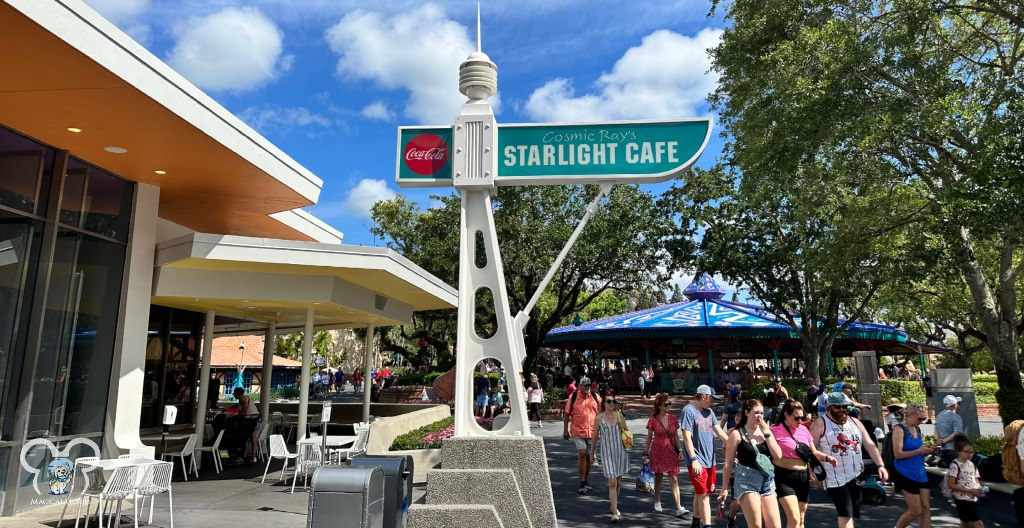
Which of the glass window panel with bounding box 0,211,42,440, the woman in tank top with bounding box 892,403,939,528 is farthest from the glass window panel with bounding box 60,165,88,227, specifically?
the woman in tank top with bounding box 892,403,939,528


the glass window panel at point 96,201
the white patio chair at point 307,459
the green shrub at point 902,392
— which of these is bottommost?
the white patio chair at point 307,459

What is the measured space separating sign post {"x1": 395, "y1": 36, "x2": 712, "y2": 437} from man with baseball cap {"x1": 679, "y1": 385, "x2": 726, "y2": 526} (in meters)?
2.16

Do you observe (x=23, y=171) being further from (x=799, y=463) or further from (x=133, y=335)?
(x=799, y=463)

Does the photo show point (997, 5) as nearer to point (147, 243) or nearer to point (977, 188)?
point (977, 188)

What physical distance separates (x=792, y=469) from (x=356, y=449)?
7447 mm

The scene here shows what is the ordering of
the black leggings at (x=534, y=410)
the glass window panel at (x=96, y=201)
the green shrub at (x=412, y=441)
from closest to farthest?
1. the glass window panel at (x=96, y=201)
2. the green shrub at (x=412, y=441)
3. the black leggings at (x=534, y=410)

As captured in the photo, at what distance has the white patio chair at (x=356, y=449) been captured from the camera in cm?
1079

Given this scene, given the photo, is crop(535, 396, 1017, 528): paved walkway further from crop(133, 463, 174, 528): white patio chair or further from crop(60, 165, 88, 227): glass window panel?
crop(60, 165, 88, 227): glass window panel

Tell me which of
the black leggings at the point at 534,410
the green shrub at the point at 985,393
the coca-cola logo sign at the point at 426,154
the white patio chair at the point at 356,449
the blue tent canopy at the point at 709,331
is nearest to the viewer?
the coca-cola logo sign at the point at 426,154

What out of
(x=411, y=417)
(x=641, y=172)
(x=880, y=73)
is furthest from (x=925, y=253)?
(x=411, y=417)

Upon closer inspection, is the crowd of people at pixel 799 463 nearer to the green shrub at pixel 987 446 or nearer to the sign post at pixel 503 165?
the sign post at pixel 503 165

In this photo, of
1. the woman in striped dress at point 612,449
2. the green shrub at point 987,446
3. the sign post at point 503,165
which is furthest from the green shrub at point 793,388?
the sign post at point 503,165

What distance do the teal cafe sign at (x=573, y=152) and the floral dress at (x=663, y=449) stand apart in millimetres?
3751

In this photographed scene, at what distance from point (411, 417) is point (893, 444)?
838 cm
